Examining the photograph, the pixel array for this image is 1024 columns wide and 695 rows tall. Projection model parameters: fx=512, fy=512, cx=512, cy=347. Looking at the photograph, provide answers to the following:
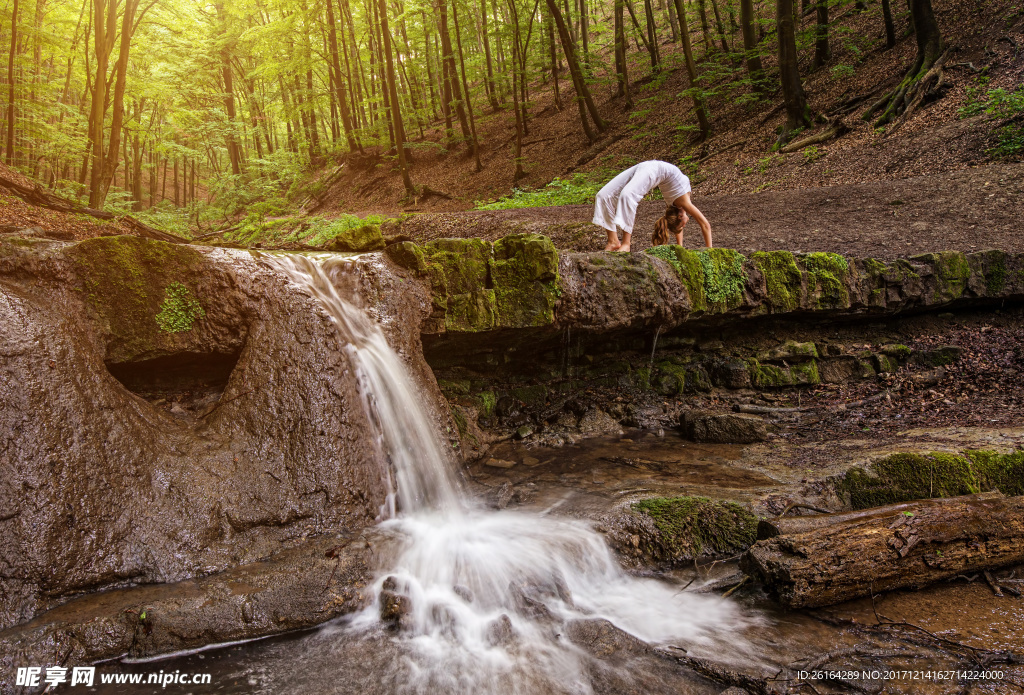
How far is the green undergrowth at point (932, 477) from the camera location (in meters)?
3.95

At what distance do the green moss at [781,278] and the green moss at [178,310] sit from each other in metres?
5.95

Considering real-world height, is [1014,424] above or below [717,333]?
below

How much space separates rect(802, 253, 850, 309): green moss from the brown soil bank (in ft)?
4.36

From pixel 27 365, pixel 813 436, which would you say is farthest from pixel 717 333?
pixel 27 365

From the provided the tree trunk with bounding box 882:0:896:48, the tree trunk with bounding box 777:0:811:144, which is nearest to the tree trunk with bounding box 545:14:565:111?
the tree trunk with bounding box 777:0:811:144

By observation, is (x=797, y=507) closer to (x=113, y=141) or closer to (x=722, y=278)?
(x=722, y=278)

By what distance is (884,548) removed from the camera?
10.0 feet

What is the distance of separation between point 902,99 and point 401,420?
14422 millimetres

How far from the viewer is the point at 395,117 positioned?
653 inches

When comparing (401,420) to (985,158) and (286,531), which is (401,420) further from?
(985,158)

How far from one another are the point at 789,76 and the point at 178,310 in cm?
1486

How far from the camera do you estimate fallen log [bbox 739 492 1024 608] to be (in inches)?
116

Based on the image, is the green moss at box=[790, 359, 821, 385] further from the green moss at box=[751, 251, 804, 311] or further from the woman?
the woman

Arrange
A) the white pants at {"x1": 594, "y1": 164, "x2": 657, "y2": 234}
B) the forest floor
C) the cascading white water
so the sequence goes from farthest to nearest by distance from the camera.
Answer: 1. the forest floor
2. the white pants at {"x1": 594, "y1": 164, "x2": 657, "y2": 234}
3. the cascading white water
